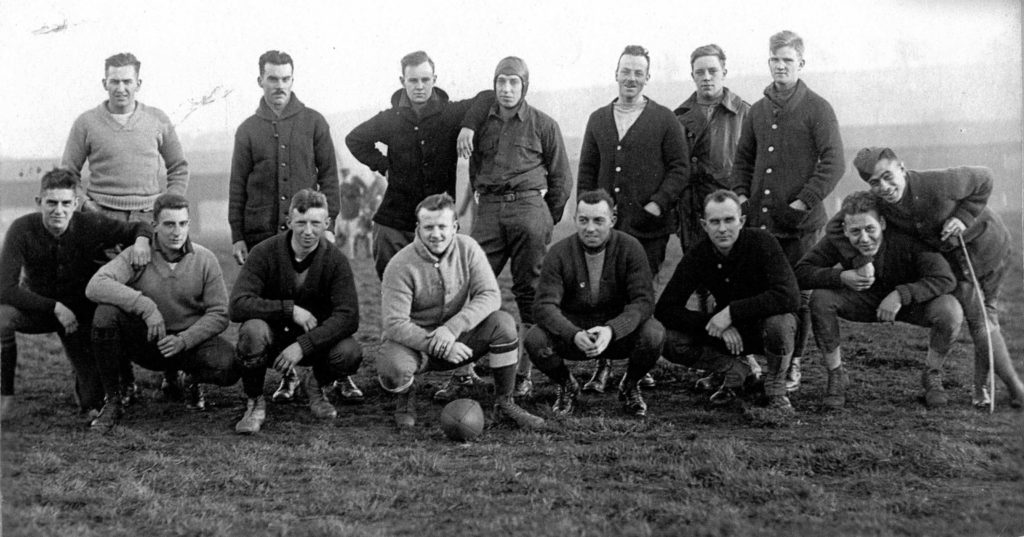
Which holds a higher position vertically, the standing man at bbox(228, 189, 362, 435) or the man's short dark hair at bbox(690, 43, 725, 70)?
the man's short dark hair at bbox(690, 43, 725, 70)

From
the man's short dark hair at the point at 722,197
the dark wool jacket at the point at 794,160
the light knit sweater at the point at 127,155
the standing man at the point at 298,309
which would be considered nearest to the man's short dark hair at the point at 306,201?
the standing man at the point at 298,309

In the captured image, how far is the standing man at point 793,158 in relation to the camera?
5.10 meters

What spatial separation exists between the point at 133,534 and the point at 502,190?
8.94 ft

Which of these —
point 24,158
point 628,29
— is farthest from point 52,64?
point 628,29

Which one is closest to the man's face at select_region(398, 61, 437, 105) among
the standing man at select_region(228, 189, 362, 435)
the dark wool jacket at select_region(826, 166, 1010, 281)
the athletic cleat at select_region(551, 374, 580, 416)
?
the standing man at select_region(228, 189, 362, 435)

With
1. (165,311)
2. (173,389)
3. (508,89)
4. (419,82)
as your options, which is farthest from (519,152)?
(173,389)

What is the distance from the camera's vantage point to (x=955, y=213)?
16.1 feet

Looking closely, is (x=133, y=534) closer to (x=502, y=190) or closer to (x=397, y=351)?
(x=397, y=351)

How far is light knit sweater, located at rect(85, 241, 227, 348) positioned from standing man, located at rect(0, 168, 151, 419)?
0.31 feet

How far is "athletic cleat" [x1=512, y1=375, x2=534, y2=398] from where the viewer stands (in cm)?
510

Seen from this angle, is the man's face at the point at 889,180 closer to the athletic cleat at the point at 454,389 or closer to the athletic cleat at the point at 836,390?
the athletic cleat at the point at 836,390

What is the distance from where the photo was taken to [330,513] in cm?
360

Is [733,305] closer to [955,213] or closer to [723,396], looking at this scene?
[723,396]

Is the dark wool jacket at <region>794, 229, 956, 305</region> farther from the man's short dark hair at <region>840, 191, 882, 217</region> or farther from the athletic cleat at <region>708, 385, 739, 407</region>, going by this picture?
the athletic cleat at <region>708, 385, 739, 407</region>
